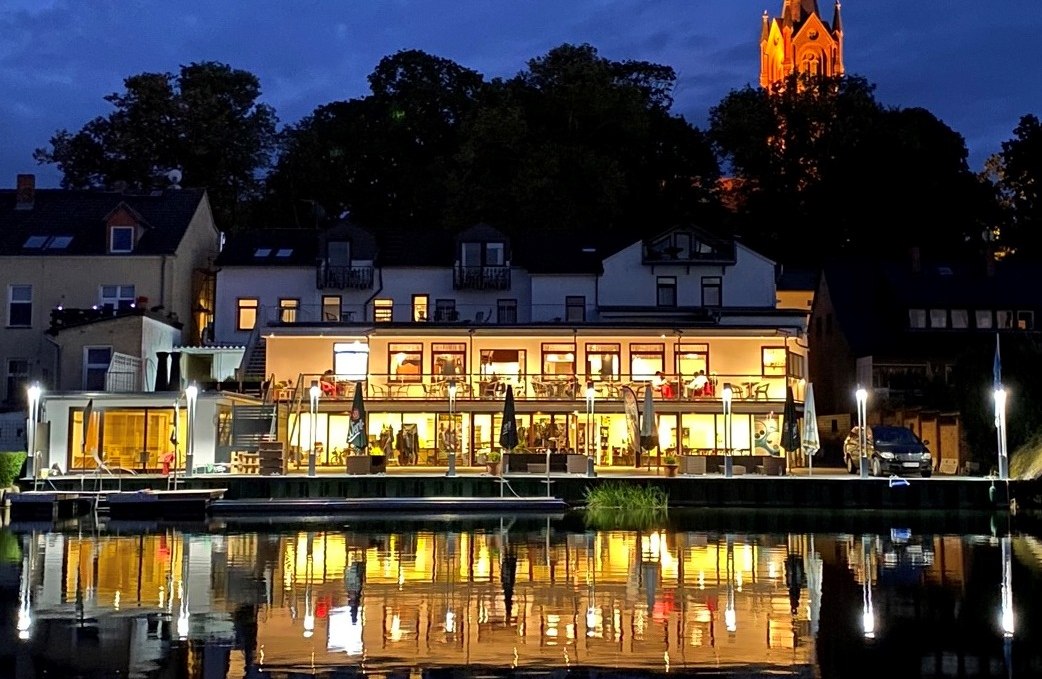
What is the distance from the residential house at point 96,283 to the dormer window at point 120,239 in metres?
0.04

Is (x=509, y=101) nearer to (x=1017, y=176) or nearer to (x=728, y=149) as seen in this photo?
(x=728, y=149)

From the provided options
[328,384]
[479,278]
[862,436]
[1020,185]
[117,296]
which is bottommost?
[862,436]

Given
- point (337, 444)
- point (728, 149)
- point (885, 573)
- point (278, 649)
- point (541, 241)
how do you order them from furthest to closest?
point (728, 149) → point (541, 241) → point (337, 444) → point (885, 573) → point (278, 649)

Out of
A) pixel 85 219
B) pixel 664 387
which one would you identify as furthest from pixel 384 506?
pixel 85 219

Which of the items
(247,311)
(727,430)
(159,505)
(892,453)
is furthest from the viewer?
(247,311)

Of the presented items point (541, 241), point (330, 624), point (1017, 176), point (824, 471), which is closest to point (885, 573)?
point (330, 624)

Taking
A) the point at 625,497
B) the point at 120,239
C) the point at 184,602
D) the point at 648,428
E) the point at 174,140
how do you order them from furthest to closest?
the point at 174,140
the point at 120,239
the point at 648,428
the point at 625,497
the point at 184,602

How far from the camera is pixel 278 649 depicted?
1430 centimetres

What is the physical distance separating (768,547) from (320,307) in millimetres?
31415

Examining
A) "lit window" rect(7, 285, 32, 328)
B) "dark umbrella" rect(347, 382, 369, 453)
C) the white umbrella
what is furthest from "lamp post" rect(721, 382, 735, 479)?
"lit window" rect(7, 285, 32, 328)

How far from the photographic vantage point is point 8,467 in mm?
37500

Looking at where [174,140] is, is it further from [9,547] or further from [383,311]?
[9,547]

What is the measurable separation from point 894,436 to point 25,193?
36.7 metres

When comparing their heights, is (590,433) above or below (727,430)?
below
